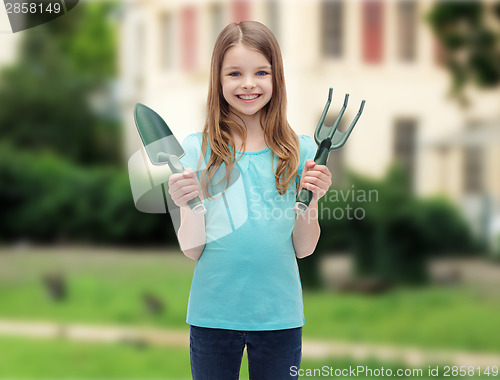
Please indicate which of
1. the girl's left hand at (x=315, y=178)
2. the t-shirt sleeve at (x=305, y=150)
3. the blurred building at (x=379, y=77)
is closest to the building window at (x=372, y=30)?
the blurred building at (x=379, y=77)

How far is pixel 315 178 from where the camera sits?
28.2 inches

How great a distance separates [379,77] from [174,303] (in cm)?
146

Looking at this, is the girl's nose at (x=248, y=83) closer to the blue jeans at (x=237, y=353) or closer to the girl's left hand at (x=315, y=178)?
the girl's left hand at (x=315, y=178)

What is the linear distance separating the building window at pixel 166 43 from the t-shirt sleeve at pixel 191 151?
2.14 metres

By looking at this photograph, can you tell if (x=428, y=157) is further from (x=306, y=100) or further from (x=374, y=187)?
(x=306, y=100)

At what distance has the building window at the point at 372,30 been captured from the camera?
2900 mm

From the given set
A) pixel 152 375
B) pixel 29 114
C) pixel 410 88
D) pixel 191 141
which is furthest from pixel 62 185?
pixel 191 141

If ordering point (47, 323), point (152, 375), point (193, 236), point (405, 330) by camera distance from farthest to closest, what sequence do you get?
point (47, 323) → point (405, 330) → point (152, 375) → point (193, 236)

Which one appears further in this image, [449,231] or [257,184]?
[449,231]

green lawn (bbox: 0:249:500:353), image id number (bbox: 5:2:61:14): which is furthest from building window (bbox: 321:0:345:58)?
image id number (bbox: 5:2:61:14)

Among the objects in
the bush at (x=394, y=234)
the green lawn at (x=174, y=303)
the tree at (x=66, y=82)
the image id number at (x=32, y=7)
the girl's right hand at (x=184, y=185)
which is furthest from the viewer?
the tree at (x=66, y=82)

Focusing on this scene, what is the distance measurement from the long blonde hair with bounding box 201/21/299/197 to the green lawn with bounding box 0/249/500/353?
1.96m

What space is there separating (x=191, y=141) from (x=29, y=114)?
105 inches

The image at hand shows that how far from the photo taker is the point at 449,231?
291 centimetres
